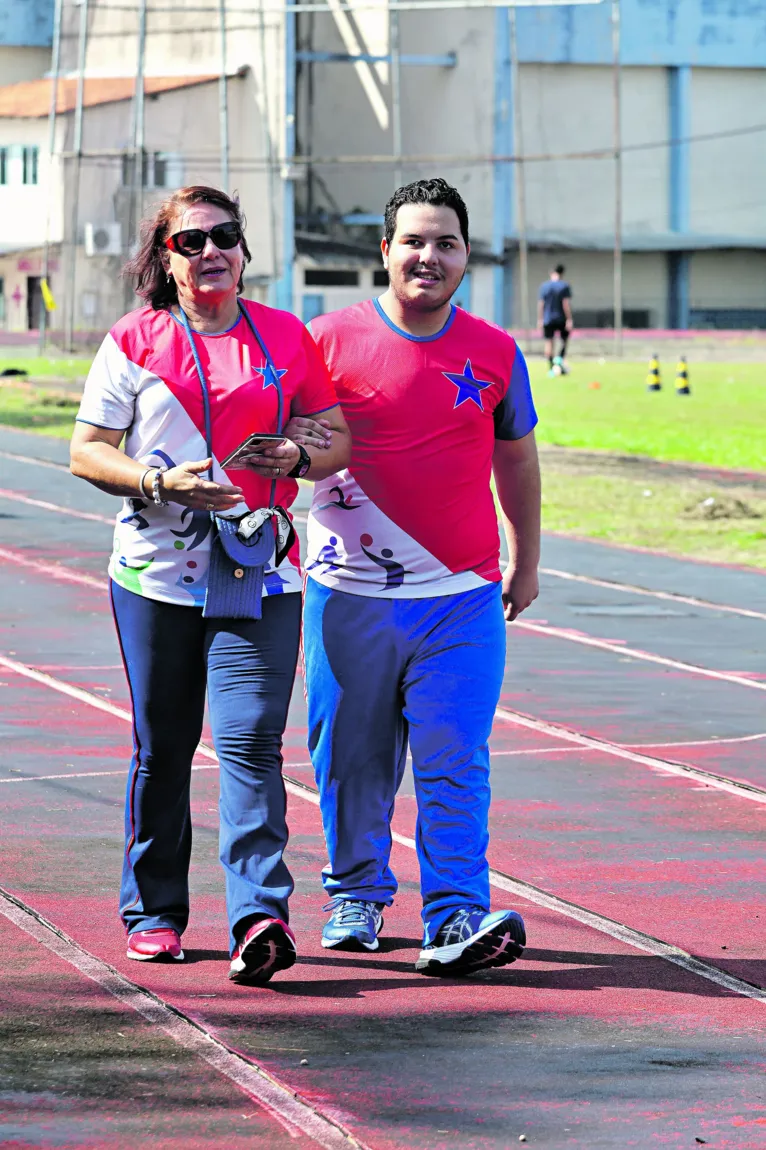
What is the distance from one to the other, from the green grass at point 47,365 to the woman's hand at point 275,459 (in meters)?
36.9

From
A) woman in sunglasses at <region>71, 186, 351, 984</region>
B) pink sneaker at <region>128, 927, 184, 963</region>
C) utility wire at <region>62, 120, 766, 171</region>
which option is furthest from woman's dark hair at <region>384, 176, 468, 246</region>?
utility wire at <region>62, 120, 766, 171</region>

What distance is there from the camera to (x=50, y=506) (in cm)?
1967

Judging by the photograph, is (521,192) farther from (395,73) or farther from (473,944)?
(473,944)

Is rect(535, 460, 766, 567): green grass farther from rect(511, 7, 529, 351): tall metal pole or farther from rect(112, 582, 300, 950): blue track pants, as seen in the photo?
rect(511, 7, 529, 351): tall metal pole

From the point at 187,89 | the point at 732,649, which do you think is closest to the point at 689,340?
the point at 187,89

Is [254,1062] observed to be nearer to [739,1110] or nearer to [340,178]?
[739,1110]

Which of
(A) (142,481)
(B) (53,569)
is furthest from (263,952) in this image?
(B) (53,569)

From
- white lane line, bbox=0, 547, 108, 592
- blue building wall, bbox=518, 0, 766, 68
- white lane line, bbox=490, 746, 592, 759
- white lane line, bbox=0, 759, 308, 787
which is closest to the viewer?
white lane line, bbox=0, 759, 308, 787

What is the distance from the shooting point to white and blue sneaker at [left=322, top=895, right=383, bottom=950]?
5832 mm

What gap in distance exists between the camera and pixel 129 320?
5.46m

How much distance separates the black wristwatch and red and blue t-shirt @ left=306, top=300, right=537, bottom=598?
16.8 inches

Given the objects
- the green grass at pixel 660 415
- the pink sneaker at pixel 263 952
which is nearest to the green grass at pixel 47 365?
the green grass at pixel 660 415

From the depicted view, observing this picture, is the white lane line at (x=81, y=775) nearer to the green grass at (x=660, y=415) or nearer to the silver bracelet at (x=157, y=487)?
the silver bracelet at (x=157, y=487)

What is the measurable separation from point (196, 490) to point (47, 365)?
4337 centimetres
